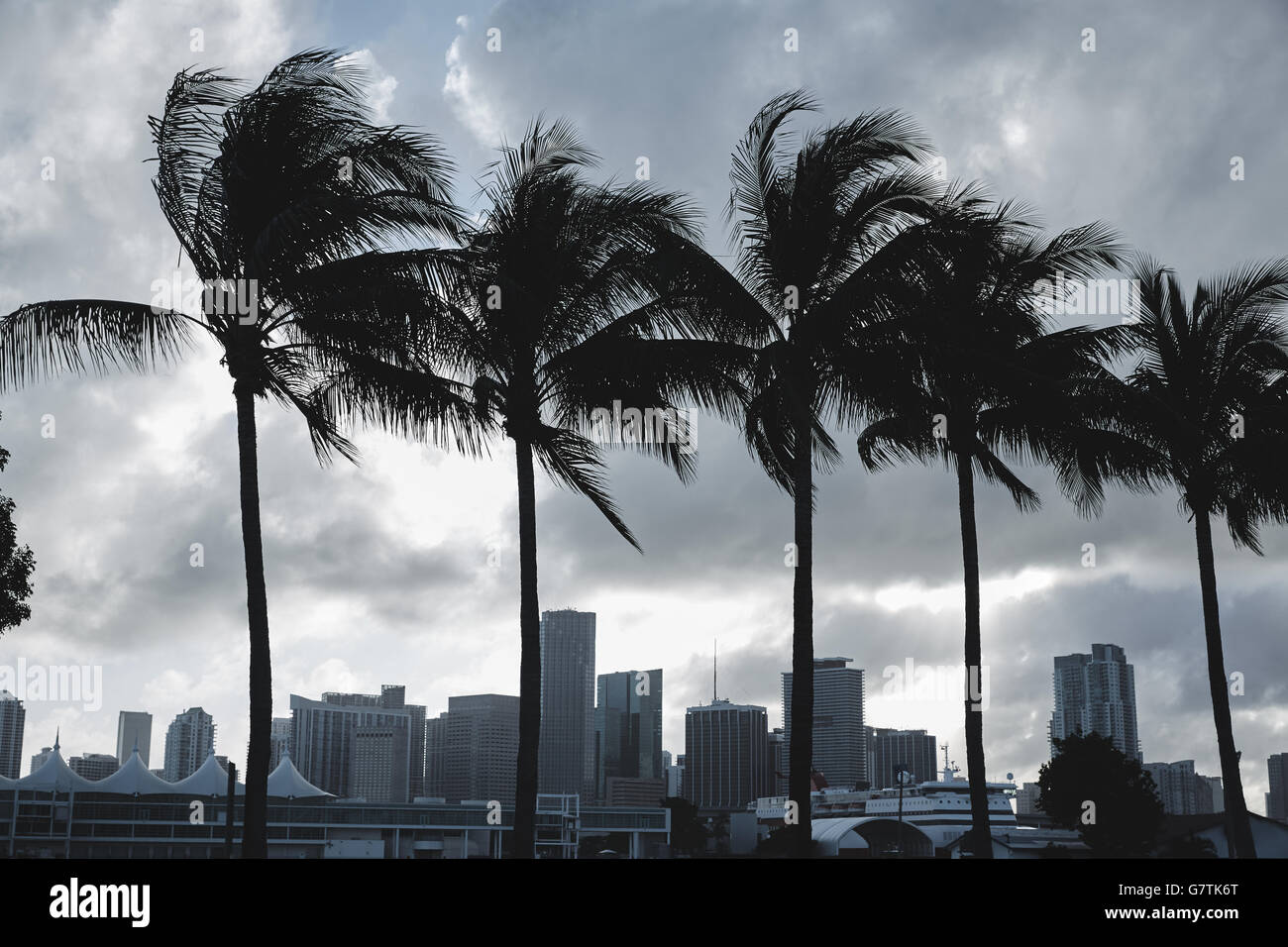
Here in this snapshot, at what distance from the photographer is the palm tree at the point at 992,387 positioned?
2200 cm

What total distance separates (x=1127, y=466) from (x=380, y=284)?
53.3ft

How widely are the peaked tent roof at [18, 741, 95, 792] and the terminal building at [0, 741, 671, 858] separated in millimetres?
65

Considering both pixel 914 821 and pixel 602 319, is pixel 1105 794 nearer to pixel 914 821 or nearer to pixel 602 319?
pixel 602 319

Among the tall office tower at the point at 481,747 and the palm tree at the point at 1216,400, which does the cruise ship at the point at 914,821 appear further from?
the palm tree at the point at 1216,400

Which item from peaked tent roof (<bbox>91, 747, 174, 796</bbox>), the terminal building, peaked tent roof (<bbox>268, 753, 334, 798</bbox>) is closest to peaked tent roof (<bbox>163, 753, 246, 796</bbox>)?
the terminal building

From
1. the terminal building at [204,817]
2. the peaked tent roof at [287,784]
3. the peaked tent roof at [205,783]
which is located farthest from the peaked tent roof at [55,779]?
the peaked tent roof at [287,784]

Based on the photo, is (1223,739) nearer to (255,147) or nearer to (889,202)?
(889,202)

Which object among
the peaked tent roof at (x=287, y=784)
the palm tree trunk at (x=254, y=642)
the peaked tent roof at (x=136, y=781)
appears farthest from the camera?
the peaked tent roof at (x=287, y=784)

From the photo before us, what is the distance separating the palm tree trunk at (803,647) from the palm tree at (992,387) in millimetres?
2294

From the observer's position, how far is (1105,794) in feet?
209

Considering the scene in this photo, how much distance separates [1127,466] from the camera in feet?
85.8

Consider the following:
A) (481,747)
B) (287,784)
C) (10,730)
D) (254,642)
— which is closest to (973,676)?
(254,642)

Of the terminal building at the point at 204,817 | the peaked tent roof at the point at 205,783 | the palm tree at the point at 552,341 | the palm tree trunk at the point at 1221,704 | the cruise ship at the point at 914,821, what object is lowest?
the cruise ship at the point at 914,821

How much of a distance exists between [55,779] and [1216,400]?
7841cm
